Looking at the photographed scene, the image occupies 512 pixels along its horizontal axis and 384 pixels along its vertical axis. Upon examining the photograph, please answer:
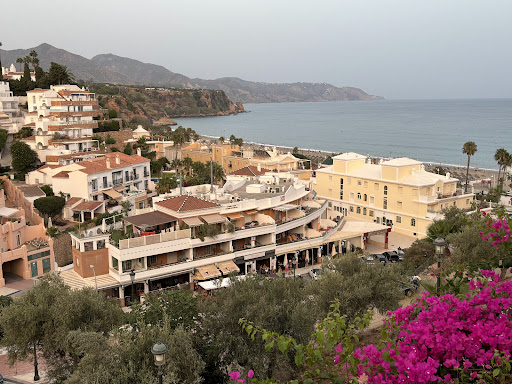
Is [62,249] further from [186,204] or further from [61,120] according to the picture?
[61,120]

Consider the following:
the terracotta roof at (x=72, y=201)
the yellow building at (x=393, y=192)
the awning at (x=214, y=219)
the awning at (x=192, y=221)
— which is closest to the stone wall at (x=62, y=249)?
the terracotta roof at (x=72, y=201)

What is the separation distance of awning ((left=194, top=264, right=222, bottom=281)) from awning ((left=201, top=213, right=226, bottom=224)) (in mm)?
2758

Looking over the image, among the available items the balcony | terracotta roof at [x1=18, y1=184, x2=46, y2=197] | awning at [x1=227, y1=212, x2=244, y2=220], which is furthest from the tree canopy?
the balcony

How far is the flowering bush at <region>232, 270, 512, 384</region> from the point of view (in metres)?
6.57

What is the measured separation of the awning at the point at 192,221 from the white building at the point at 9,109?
38830mm

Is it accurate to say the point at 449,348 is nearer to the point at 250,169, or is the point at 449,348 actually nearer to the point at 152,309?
the point at 152,309

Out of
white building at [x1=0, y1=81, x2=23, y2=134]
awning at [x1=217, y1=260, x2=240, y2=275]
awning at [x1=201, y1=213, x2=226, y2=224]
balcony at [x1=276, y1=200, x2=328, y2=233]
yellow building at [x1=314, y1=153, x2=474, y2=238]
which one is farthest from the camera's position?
white building at [x1=0, y1=81, x2=23, y2=134]

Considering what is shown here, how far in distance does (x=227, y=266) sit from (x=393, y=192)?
20.1m

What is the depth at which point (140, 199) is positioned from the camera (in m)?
44.4

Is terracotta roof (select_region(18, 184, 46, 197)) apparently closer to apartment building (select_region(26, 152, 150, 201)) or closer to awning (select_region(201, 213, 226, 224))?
apartment building (select_region(26, 152, 150, 201))

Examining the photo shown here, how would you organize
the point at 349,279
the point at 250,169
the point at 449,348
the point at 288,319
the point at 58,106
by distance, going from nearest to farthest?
the point at 449,348, the point at 288,319, the point at 349,279, the point at 250,169, the point at 58,106

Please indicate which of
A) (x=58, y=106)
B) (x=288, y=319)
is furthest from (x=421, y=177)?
(x=58, y=106)

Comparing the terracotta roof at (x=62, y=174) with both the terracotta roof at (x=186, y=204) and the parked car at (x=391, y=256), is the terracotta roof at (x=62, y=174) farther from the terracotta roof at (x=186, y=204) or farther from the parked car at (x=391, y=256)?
the parked car at (x=391, y=256)

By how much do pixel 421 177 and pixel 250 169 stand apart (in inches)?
635
